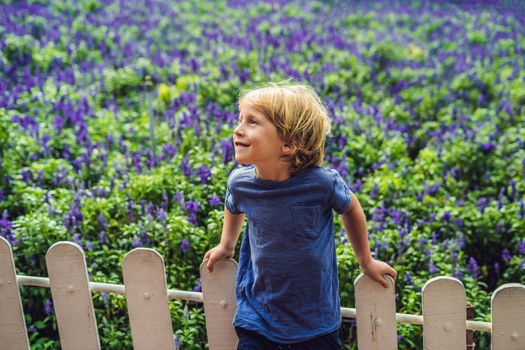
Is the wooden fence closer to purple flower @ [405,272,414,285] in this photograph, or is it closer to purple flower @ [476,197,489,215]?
purple flower @ [405,272,414,285]

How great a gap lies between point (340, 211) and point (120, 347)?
131 cm

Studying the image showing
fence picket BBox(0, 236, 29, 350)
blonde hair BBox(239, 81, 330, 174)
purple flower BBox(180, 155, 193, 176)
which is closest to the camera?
blonde hair BBox(239, 81, 330, 174)

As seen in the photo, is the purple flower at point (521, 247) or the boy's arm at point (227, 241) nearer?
the boy's arm at point (227, 241)

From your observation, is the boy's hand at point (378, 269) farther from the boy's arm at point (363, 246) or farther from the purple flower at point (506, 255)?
the purple flower at point (506, 255)

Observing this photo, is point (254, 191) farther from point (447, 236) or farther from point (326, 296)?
point (447, 236)

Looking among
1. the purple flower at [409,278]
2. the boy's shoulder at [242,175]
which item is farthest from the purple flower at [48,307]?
the purple flower at [409,278]

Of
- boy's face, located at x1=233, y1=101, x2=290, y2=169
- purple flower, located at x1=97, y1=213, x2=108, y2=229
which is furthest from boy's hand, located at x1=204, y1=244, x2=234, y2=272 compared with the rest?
purple flower, located at x1=97, y1=213, x2=108, y2=229

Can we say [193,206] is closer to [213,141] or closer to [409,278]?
[213,141]

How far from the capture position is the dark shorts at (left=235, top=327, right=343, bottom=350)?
6.72 feet

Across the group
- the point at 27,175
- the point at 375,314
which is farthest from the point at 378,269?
the point at 27,175

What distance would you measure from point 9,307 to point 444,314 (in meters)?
1.71

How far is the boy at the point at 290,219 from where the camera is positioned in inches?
77.8

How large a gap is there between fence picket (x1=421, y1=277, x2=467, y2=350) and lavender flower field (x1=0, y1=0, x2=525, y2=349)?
56 centimetres

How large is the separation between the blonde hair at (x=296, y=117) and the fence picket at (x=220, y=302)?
1.61ft
